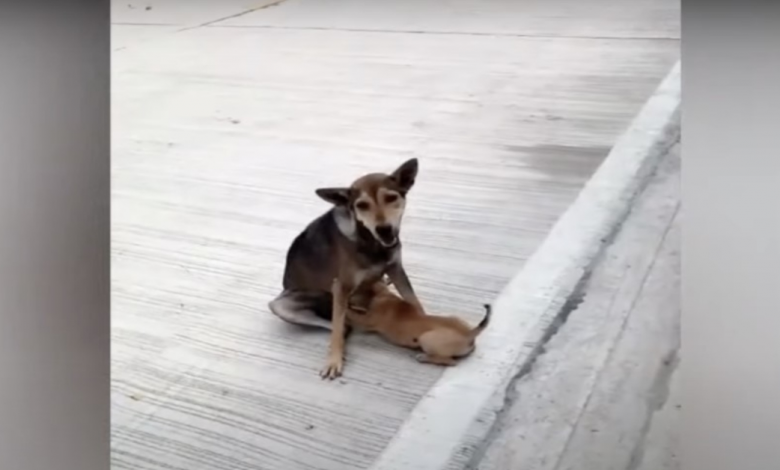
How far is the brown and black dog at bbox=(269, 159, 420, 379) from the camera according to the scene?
4.26 ft

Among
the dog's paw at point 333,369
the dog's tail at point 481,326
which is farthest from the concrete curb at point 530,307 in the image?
the dog's paw at point 333,369

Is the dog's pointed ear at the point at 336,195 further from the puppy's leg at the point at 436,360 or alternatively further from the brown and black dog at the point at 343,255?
the puppy's leg at the point at 436,360

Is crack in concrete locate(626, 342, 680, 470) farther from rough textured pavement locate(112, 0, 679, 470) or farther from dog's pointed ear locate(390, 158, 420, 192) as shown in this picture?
dog's pointed ear locate(390, 158, 420, 192)

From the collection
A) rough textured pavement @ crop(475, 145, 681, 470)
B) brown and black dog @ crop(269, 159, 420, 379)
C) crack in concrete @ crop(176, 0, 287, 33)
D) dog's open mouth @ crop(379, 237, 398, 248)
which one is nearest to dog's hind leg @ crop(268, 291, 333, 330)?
brown and black dog @ crop(269, 159, 420, 379)

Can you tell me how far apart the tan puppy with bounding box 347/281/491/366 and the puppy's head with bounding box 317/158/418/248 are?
7 cm

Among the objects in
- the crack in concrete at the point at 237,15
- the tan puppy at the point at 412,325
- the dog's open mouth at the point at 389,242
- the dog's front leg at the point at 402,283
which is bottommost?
the tan puppy at the point at 412,325

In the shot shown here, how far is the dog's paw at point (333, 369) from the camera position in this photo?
129 cm

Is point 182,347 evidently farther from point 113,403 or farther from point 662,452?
point 662,452

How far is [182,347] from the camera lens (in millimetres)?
1328

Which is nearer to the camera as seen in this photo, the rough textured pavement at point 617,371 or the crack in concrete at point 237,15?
the rough textured pavement at point 617,371

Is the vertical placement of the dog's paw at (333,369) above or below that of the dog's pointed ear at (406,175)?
below

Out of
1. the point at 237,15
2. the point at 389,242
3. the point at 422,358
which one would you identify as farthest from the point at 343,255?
the point at 237,15

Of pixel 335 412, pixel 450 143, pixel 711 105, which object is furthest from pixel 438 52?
pixel 335 412

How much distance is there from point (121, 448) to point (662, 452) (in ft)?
2.36
